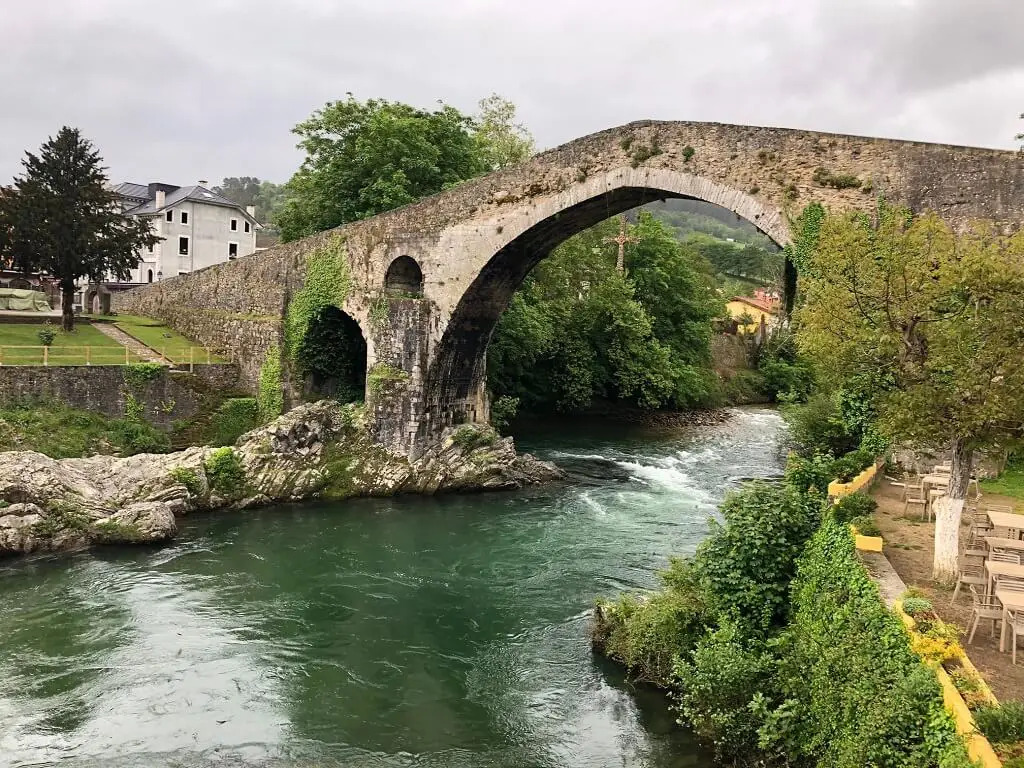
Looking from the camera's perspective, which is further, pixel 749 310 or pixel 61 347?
pixel 749 310

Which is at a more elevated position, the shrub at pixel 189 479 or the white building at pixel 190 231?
the white building at pixel 190 231

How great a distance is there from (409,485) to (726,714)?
Answer: 1238cm

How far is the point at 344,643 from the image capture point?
408 inches

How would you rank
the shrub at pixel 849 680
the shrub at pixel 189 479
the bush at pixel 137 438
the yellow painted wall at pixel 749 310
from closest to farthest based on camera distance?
the shrub at pixel 849 680 < the shrub at pixel 189 479 < the bush at pixel 137 438 < the yellow painted wall at pixel 749 310

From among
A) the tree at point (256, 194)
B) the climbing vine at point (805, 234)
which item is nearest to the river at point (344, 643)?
the climbing vine at point (805, 234)

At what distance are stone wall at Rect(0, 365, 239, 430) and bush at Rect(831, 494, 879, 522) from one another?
15.7 metres

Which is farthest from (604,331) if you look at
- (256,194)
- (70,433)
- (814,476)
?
(256,194)

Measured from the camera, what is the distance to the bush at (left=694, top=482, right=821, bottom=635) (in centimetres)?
811

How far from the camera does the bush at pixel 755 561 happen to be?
8109 millimetres

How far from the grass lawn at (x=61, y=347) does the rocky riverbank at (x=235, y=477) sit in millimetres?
4022

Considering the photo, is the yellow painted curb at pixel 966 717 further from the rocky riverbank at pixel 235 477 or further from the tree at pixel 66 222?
the tree at pixel 66 222

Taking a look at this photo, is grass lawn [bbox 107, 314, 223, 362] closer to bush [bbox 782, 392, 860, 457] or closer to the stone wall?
the stone wall

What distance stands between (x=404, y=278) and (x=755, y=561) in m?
14.1

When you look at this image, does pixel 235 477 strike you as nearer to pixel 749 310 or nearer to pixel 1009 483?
pixel 1009 483
